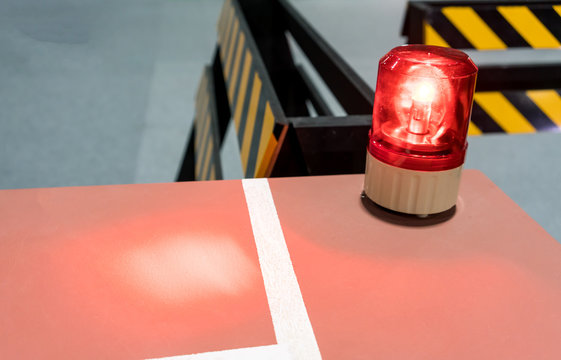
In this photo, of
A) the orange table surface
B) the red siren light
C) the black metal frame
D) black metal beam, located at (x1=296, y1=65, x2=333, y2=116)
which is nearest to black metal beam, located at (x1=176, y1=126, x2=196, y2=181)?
the black metal frame

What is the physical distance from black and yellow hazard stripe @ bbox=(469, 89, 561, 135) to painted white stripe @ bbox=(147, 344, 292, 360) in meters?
1.28

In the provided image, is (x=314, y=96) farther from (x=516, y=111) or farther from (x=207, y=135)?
(x=516, y=111)

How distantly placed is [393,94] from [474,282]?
12.6 inches

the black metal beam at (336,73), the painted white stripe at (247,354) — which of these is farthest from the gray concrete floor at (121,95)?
the painted white stripe at (247,354)

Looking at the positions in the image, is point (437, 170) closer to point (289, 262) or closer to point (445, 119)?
point (445, 119)

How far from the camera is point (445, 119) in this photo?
830mm

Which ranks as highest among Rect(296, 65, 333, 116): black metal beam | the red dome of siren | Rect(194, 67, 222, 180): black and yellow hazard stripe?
the red dome of siren

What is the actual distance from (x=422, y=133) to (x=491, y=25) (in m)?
0.92

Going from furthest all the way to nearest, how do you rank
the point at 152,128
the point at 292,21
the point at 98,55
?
the point at 98,55 < the point at 152,128 < the point at 292,21

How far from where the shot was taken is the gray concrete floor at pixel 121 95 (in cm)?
306

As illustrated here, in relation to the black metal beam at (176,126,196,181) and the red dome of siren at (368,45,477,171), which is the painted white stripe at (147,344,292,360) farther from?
the black metal beam at (176,126,196,181)

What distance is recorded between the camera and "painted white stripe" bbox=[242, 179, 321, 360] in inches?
23.5

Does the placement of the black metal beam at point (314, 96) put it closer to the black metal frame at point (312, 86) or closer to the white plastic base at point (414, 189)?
the black metal frame at point (312, 86)

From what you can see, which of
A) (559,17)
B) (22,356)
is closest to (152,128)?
(559,17)
